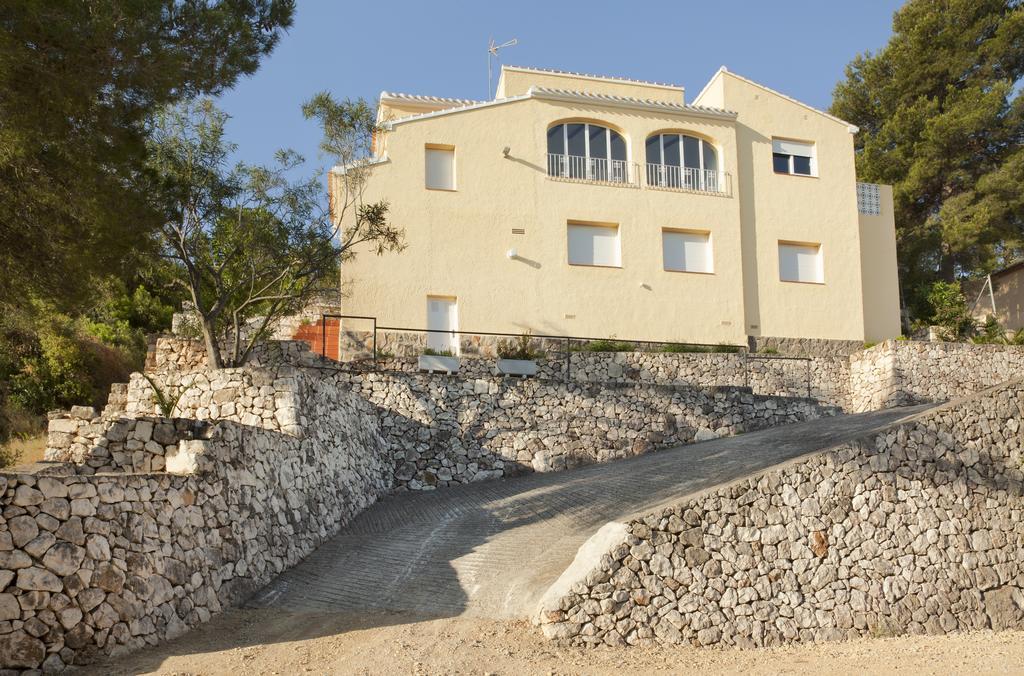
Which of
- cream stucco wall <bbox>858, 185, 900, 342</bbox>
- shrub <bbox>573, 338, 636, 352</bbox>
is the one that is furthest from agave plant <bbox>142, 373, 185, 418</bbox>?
cream stucco wall <bbox>858, 185, 900, 342</bbox>

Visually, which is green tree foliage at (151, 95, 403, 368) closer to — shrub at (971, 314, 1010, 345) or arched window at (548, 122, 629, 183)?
arched window at (548, 122, 629, 183)

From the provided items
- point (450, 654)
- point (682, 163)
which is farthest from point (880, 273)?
point (450, 654)

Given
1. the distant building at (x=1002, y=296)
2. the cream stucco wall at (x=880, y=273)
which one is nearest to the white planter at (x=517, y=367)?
the cream stucco wall at (x=880, y=273)

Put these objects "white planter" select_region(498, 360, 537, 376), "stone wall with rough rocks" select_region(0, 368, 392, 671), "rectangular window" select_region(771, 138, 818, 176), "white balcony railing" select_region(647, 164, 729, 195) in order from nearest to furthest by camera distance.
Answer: "stone wall with rough rocks" select_region(0, 368, 392, 671) → "white planter" select_region(498, 360, 537, 376) → "white balcony railing" select_region(647, 164, 729, 195) → "rectangular window" select_region(771, 138, 818, 176)

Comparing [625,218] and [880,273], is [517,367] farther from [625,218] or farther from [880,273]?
[880,273]

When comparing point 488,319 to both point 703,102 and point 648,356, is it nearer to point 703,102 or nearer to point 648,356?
point 648,356

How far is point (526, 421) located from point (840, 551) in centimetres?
831

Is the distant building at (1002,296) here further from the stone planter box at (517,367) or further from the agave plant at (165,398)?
the agave plant at (165,398)

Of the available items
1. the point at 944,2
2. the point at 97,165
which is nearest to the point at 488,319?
the point at 97,165

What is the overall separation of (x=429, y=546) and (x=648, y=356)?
11465 mm

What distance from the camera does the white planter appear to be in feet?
67.6

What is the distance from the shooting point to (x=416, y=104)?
94.2ft

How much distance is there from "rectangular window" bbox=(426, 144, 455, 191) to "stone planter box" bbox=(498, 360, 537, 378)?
650 centimetres

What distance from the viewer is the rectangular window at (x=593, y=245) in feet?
84.8
